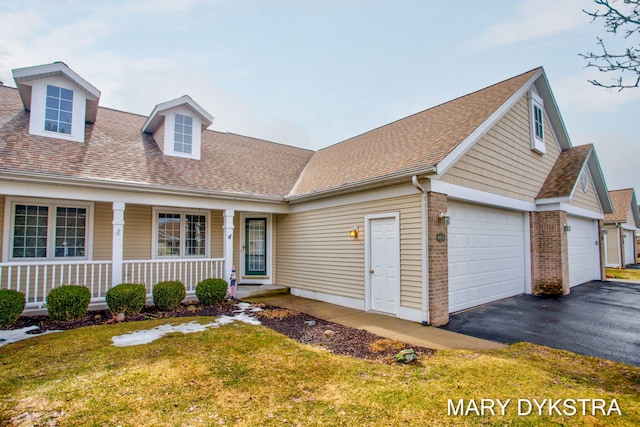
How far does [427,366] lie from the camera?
455 cm

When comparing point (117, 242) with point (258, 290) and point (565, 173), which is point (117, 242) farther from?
point (565, 173)

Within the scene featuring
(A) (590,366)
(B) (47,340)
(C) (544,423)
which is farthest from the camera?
(B) (47,340)

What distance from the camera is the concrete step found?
999cm

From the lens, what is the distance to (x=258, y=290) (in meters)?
10.3

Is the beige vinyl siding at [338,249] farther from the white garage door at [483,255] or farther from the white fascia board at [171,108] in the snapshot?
the white fascia board at [171,108]

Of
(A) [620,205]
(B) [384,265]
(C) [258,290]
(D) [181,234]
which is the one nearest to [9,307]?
(D) [181,234]

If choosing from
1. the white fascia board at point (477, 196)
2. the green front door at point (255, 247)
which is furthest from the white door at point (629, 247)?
the green front door at point (255, 247)

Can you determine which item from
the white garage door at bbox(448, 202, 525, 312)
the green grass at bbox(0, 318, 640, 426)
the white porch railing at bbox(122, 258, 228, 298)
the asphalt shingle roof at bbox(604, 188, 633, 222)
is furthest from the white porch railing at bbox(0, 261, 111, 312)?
the asphalt shingle roof at bbox(604, 188, 633, 222)

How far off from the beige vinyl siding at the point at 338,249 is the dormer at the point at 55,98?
6.42 m

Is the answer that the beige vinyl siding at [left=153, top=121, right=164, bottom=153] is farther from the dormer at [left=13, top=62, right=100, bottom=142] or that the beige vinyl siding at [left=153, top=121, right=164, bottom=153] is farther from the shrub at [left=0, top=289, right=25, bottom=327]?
the shrub at [left=0, top=289, right=25, bottom=327]

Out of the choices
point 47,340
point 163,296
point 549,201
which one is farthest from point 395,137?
point 47,340

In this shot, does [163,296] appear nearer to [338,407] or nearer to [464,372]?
[338,407]

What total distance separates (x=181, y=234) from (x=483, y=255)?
872cm

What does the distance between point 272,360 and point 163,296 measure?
175 inches
